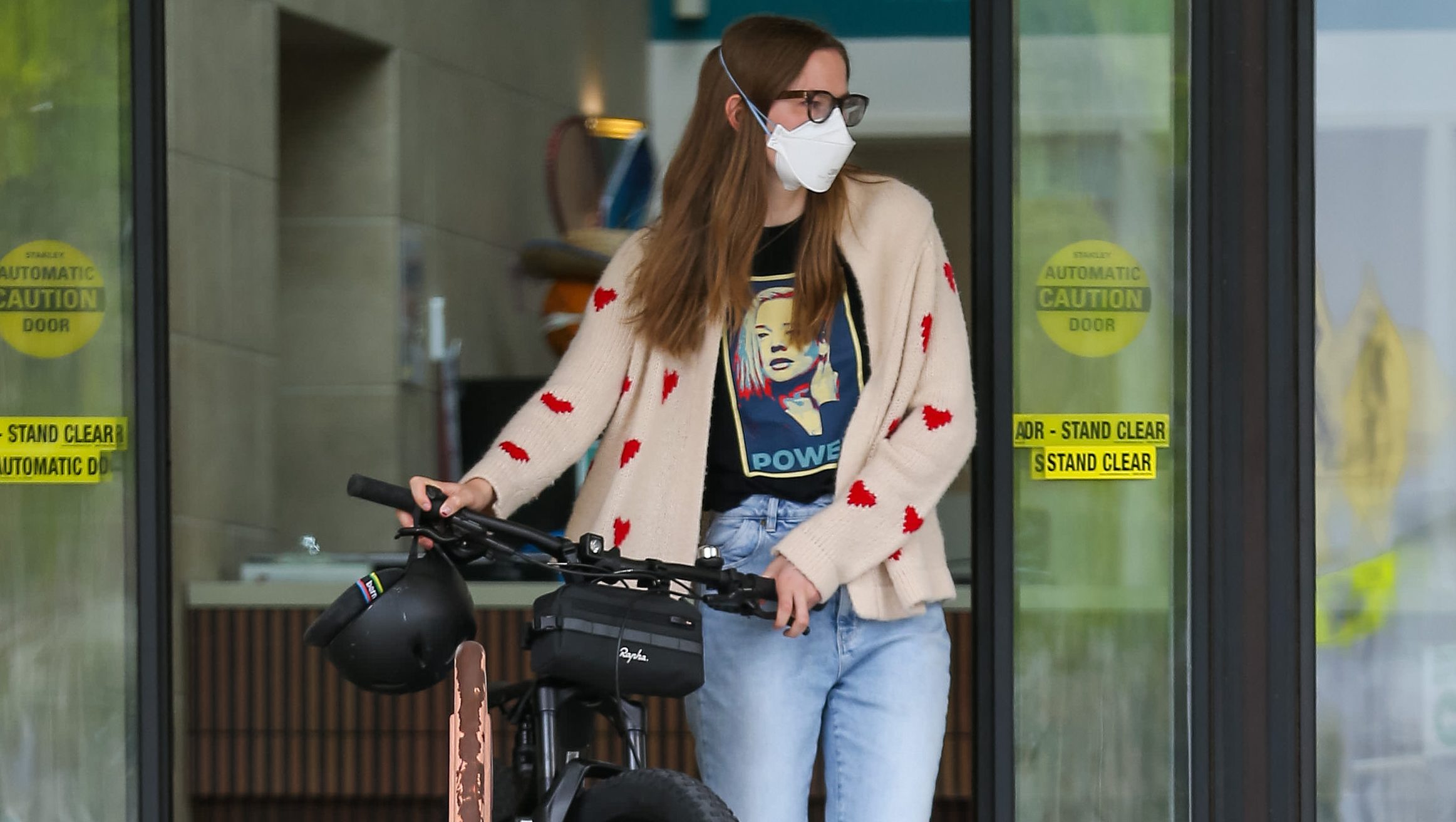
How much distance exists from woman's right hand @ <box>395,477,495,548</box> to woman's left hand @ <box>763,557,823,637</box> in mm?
413

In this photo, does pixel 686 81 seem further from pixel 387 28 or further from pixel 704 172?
pixel 704 172

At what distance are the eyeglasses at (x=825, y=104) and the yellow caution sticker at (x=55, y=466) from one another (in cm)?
145

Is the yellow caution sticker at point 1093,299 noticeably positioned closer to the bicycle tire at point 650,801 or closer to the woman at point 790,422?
the woman at point 790,422

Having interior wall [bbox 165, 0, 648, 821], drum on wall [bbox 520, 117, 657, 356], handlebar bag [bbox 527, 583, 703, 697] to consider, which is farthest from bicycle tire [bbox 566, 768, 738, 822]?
drum on wall [bbox 520, 117, 657, 356]

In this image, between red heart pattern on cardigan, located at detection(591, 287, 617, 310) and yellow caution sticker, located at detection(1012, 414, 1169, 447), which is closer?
red heart pattern on cardigan, located at detection(591, 287, 617, 310)

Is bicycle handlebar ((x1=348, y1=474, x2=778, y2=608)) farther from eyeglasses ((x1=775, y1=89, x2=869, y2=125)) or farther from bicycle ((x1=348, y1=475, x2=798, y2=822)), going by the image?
eyeglasses ((x1=775, y1=89, x2=869, y2=125))

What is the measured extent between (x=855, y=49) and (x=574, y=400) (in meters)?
4.04

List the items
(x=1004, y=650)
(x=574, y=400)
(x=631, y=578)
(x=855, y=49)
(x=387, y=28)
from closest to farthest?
(x=631, y=578)
(x=574, y=400)
(x=1004, y=650)
(x=387, y=28)
(x=855, y=49)

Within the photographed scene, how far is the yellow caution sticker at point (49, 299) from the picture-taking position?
351cm

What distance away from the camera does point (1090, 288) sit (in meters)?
3.48

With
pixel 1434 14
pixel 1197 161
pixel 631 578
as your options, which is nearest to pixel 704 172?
pixel 631 578

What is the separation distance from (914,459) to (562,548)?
557 millimetres

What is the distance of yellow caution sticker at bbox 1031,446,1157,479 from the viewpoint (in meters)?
3.48

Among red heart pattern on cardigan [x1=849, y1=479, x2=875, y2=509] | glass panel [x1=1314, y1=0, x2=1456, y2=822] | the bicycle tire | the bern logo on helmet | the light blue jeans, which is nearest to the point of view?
the bicycle tire
